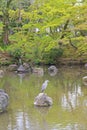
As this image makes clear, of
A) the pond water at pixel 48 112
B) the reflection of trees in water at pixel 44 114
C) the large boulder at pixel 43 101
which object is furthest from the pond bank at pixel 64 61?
the reflection of trees in water at pixel 44 114

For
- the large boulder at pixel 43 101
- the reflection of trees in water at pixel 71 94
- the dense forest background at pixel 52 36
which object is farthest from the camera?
the dense forest background at pixel 52 36

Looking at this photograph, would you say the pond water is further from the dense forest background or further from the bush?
the bush

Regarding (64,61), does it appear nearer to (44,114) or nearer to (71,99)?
(71,99)

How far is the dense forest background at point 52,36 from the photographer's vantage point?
77.9 ft

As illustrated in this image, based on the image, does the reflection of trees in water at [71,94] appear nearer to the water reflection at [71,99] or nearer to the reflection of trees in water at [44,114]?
the water reflection at [71,99]

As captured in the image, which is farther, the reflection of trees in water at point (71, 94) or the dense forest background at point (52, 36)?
the dense forest background at point (52, 36)

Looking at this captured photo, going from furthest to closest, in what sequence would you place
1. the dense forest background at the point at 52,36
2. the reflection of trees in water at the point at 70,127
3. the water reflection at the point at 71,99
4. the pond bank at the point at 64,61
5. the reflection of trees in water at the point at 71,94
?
the pond bank at the point at 64,61 → the dense forest background at the point at 52,36 → the reflection of trees in water at the point at 71,94 → the water reflection at the point at 71,99 → the reflection of trees in water at the point at 70,127

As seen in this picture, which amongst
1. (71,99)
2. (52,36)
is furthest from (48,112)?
(52,36)

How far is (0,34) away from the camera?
28094 millimetres

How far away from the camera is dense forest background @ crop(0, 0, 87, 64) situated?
935 inches

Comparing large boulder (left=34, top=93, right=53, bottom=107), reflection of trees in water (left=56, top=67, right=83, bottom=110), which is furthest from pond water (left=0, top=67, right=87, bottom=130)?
large boulder (left=34, top=93, right=53, bottom=107)

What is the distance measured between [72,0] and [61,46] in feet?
12.1

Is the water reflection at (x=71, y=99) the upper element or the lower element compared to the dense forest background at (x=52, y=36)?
lower

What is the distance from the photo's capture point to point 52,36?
83.9 feet
